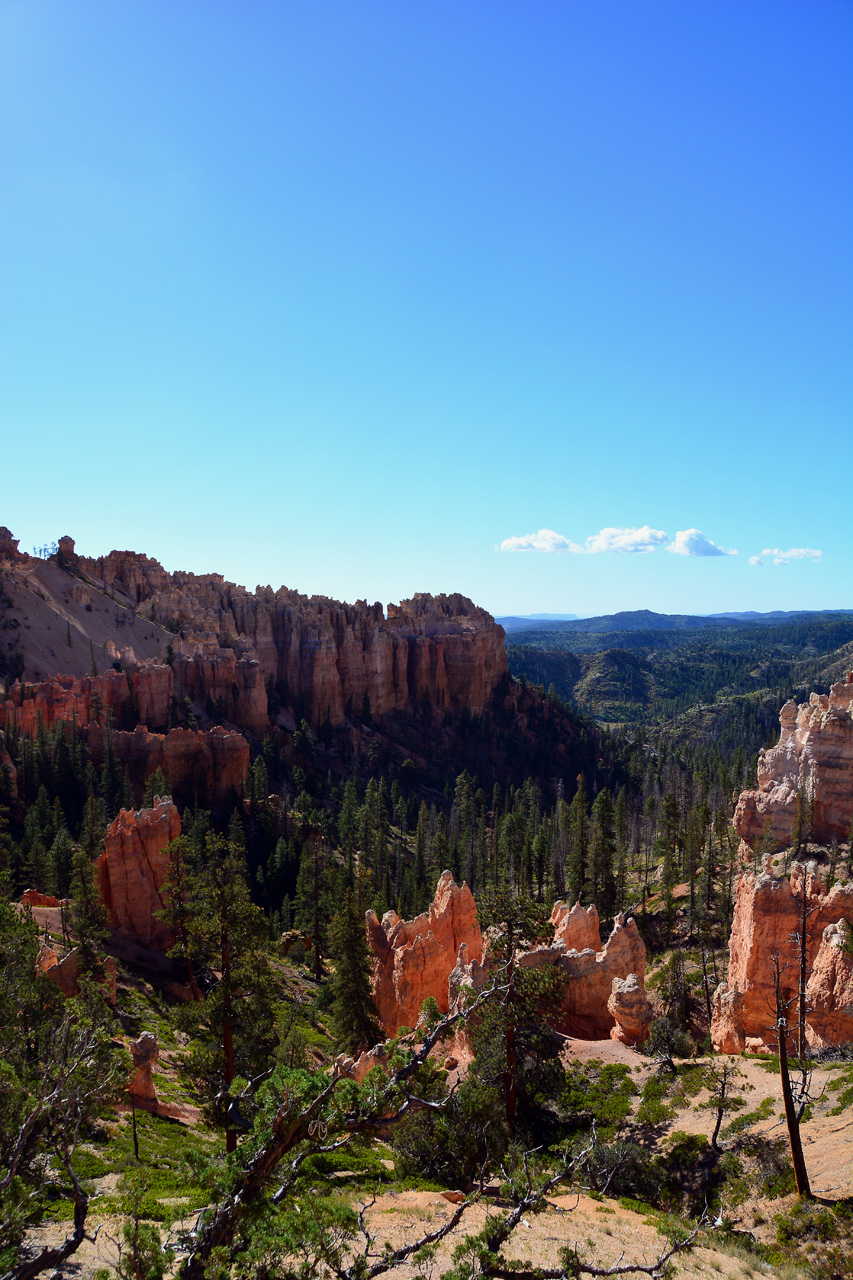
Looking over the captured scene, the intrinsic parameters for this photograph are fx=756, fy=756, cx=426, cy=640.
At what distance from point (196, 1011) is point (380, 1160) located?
267 inches

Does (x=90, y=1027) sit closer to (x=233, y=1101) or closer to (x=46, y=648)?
(x=233, y=1101)

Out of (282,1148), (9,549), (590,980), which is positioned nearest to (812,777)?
(590,980)

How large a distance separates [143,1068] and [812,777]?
39198 mm

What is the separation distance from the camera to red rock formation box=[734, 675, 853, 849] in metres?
44.3

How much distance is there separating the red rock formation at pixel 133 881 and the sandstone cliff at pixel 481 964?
12425 millimetres

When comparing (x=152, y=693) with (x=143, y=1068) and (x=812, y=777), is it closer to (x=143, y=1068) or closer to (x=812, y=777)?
(x=143, y=1068)

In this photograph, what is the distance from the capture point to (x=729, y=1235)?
15.4m

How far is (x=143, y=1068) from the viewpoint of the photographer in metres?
22.8

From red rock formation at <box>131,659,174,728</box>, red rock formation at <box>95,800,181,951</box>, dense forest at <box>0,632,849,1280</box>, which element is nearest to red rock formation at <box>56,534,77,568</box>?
red rock formation at <box>131,659,174,728</box>

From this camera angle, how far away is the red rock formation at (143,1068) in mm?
22703

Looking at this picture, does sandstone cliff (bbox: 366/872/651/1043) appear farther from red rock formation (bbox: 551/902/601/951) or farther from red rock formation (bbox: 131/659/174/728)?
red rock formation (bbox: 131/659/174/728)

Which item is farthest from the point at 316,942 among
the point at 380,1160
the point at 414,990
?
the point at 380,1160

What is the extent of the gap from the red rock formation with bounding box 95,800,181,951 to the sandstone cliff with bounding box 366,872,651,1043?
12.4m

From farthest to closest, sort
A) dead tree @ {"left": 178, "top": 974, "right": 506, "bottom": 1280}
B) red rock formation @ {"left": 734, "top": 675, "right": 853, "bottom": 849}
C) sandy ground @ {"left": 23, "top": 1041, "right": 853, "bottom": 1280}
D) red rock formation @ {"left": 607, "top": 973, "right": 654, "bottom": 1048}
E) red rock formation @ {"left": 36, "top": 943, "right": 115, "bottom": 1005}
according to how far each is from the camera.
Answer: red rock formation @ {"left": 734, "top": 675, "right": 853, "bottom": 849}, red rock formation @ {"left": 607, "top": 973, "right": 654, "bottom": 1048}, red rock formation @ {"left": 36, "top": 943, "right": 115, "bottom": 1005}, sandy ground @ {"left": 23, "top": 1041, "right": 853, "bottom": 1280}, dead tree @ {"left": 178, "top": 974, "right": 506, "bottom": 1280}
